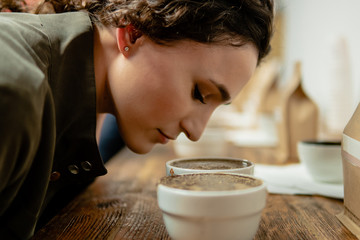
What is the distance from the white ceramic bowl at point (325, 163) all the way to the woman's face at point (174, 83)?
0.34m

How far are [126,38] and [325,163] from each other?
669 mm

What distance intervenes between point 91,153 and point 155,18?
1.17 feet

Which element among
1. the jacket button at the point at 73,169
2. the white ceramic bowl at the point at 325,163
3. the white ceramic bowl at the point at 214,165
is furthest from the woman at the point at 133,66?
Result: the white ceramic bowl at the point at 325,163

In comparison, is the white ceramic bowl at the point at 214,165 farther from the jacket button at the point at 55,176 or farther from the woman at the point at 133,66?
the jacket button at the point at 55,176

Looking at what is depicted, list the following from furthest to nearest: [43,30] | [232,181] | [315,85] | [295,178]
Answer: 1. [315,85]
2. [295,178]
3. [43,30]
4. [232,181]

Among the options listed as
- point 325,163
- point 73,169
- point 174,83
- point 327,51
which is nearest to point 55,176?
point 73,169

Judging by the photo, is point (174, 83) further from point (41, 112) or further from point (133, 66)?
point (41, 112)

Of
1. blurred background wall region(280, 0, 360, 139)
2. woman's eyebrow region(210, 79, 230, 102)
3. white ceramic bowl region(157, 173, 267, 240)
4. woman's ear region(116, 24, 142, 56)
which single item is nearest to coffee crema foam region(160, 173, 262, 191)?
white ceramic bowl region(157, 173, 267, 240)

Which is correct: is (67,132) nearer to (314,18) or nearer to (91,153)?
(91,153)

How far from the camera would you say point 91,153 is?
0.84m

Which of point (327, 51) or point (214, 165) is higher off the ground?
point (214, 165)

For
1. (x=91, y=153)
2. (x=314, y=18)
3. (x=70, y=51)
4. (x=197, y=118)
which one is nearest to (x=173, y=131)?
(x=197, y=118)

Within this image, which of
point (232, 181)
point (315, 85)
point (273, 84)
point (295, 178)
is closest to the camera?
point (232, 181)

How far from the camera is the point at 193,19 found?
836 mm
